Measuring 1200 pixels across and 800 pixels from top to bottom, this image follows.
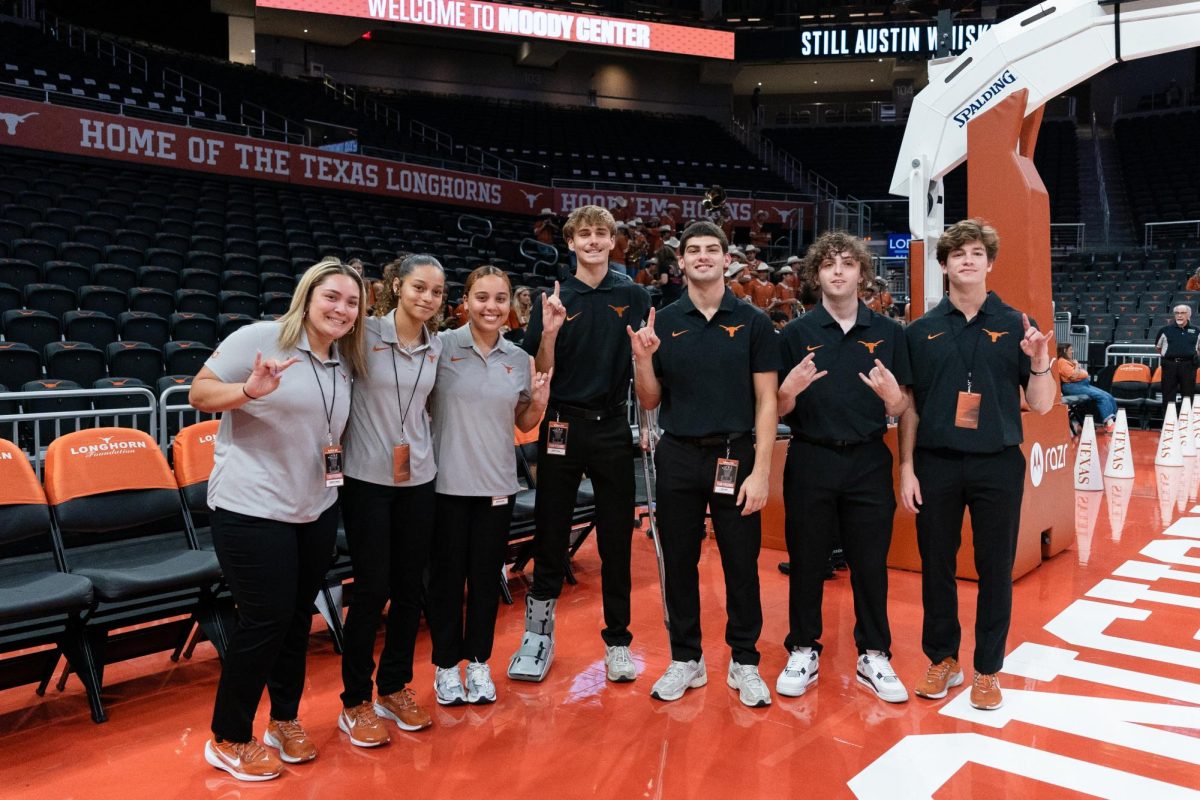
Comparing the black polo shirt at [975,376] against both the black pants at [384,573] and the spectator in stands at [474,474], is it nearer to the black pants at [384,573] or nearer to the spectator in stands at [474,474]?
the spectator in stands at [474,474]

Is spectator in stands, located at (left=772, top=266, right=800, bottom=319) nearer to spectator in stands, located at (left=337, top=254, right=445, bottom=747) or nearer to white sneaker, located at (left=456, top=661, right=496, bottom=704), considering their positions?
white sneaker, located at (left=456, top=661, right=496, bottom=704)

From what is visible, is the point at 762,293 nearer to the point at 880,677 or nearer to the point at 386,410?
the point at 880,677

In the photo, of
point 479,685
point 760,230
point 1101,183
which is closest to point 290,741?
point 479,685

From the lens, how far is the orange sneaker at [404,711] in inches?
119

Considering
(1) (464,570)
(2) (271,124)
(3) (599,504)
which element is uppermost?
(2) (271,124)

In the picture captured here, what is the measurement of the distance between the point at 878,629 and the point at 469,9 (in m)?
20.6

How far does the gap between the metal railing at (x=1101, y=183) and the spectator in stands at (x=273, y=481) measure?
22.2 m

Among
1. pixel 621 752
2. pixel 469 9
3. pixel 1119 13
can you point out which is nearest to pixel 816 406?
pixel 621 752

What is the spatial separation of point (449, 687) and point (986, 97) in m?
4.91

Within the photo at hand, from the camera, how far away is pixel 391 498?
290cm

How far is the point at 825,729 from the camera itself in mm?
3053

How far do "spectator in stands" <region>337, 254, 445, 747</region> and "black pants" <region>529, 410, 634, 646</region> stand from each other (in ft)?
1.80

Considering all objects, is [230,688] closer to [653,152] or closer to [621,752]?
[621,752]

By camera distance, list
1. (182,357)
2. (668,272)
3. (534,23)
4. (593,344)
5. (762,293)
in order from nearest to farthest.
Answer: (593,344) < (182,357) < (668,272) < (762,293) < (534,23)
